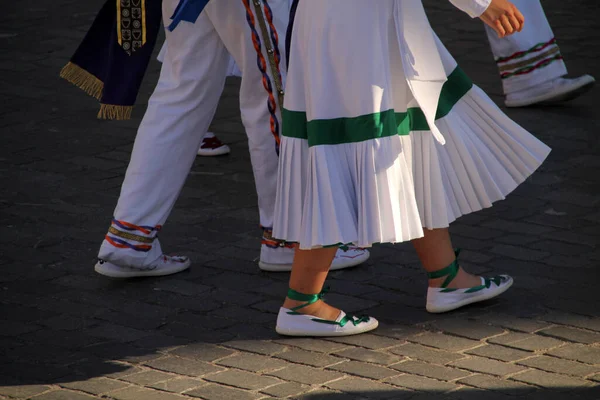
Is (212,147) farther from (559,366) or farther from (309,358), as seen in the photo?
(559,366)

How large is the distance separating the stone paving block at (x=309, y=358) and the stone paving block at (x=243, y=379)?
17 centimetres

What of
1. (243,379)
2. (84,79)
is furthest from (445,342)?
(84,79)

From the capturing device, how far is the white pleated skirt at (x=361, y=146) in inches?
139

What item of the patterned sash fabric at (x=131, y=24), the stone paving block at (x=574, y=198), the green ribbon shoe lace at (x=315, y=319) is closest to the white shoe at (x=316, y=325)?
the green ribbon shoe lace at (x=315, y=319)

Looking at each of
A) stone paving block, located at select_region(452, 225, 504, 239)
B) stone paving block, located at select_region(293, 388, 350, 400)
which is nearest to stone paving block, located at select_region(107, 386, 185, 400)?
stone paving block, located at select_region(293, 388, 350, 400)

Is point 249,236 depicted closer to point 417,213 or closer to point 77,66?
point 77,66

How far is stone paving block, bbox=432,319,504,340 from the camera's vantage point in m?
3.79

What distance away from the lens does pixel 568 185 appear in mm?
5266

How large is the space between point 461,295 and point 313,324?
0.55 meters

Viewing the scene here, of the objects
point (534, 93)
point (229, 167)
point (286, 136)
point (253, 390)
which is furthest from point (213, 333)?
point (534, 93)

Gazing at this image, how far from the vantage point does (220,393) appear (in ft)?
11.2

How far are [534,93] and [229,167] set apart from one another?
6.28 feet

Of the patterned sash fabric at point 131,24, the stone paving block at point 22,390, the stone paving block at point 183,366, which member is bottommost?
the stone paving block at point 183,366

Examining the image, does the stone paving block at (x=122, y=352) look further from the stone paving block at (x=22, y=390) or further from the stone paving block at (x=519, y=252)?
the stone paving block at (x=519, y=252)
